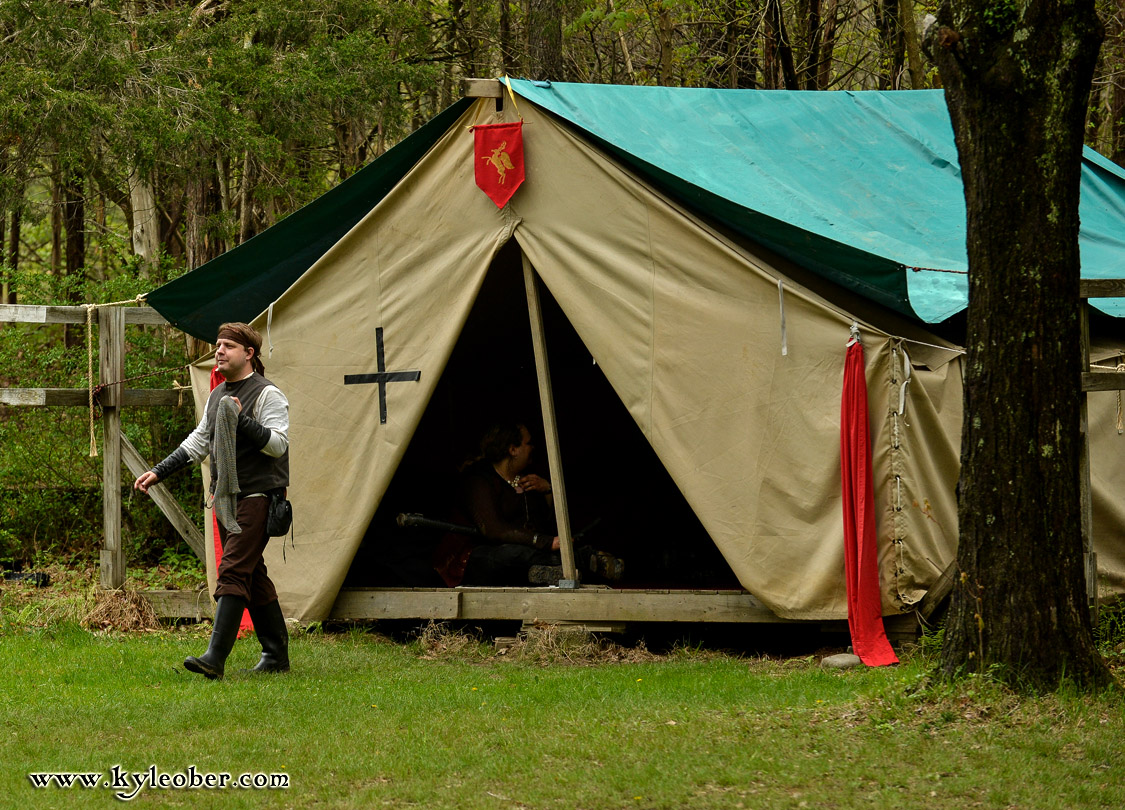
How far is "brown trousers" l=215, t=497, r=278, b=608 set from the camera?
5230mm

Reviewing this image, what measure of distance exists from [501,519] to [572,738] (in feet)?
10.4

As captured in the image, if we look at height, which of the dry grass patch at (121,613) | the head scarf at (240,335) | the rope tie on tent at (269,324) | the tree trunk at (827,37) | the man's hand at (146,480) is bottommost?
the dry grass patch at (121,613)

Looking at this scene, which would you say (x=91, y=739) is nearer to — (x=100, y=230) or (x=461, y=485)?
(x=461, y=485)

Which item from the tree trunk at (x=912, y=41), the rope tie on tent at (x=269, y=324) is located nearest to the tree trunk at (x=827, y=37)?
the tree trunk at (x=912, y=41)

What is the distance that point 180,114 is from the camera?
9406mm

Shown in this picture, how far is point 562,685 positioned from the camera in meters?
5.31

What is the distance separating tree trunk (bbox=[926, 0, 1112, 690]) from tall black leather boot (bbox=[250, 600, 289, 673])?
2980 millimetres

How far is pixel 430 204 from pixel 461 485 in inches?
69.9

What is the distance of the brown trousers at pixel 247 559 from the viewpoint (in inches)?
206

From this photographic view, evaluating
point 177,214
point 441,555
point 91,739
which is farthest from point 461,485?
point 177,214

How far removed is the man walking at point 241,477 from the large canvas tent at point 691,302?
1320mm

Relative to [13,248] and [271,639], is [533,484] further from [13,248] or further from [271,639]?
[13,248]

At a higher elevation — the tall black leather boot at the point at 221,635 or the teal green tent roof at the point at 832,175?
the teal green tent roof at the point at 832,175

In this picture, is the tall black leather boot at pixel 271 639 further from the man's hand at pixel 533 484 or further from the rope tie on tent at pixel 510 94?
the rope tie on tent at pixel 510 94
